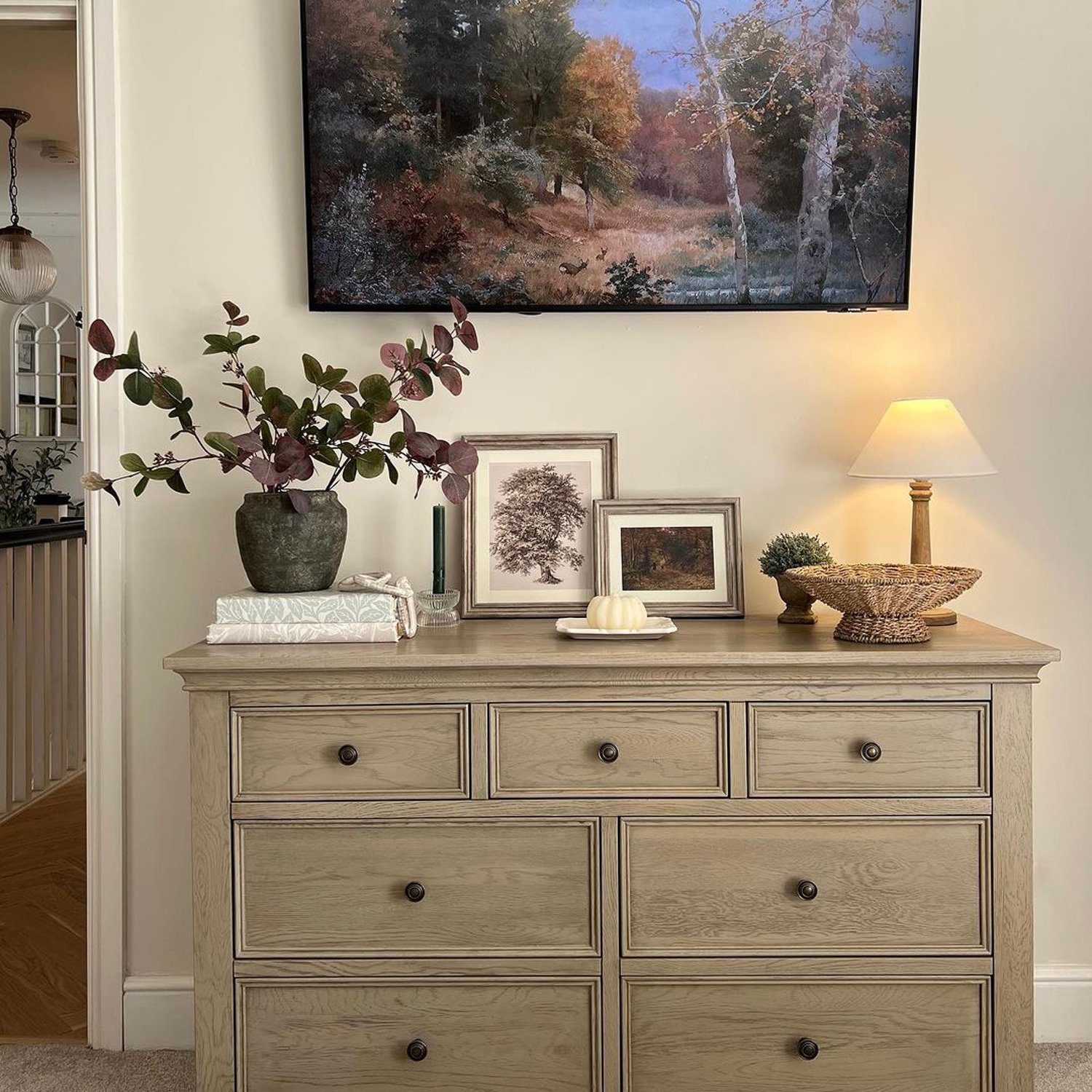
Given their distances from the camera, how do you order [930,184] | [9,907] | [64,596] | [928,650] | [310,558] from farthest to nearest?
[64,596] → [9,907] → [930,184] → [310,558] → [928,650]

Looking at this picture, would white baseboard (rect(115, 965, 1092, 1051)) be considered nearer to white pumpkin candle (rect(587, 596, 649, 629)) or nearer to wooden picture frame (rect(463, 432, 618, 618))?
wooden picture frame (rect(463, 432, 618, 618))

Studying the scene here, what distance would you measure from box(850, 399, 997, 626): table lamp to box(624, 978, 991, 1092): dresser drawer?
2.38ft

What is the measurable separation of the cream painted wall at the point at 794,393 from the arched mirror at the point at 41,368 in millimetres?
5221

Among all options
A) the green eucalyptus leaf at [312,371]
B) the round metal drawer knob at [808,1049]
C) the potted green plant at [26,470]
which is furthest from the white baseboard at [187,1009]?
the potted green plant at [26,470]

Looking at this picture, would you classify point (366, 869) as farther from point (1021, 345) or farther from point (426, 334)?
point (1021, 345)

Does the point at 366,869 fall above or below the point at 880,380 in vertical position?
below

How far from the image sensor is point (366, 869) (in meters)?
1.85

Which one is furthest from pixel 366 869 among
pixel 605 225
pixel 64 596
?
pixel 64 596

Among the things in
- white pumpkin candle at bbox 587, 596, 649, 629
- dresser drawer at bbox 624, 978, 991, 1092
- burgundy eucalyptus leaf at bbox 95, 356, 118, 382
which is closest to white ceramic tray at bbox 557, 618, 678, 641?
white pumpkin candle at bbox 587, 596, 649, 629

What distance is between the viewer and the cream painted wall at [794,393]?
7.57 ft

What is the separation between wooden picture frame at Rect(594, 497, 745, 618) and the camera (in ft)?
7.39

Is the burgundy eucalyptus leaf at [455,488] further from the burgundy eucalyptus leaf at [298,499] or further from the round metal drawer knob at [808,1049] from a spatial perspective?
the round metal drawer knob at [808,1049]

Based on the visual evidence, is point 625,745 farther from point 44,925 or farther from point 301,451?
point 44,925

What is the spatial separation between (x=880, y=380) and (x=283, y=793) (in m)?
1.53
